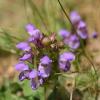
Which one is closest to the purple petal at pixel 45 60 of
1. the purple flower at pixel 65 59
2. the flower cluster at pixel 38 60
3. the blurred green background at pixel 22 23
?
the flower cluster at pixel 38 60

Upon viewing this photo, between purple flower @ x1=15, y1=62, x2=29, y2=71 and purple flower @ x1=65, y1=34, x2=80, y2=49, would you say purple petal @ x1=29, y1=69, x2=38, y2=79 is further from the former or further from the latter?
purple flower @ x1=65, y1=34, x2=80, y2=49

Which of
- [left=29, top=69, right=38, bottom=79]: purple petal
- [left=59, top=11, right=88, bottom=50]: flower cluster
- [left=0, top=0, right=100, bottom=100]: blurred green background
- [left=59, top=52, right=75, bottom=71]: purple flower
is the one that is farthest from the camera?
[left=59, top=11, right=88, bottom=50]: flower cluster

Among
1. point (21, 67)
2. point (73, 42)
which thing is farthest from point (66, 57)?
point (73, 42)

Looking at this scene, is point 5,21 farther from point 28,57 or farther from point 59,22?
point 28,57

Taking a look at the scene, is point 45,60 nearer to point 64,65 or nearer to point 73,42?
point 64,65

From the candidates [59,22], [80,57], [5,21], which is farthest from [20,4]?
[80,57]

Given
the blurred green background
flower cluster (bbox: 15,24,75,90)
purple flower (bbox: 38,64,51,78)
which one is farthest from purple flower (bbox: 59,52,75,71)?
the blurred green background
